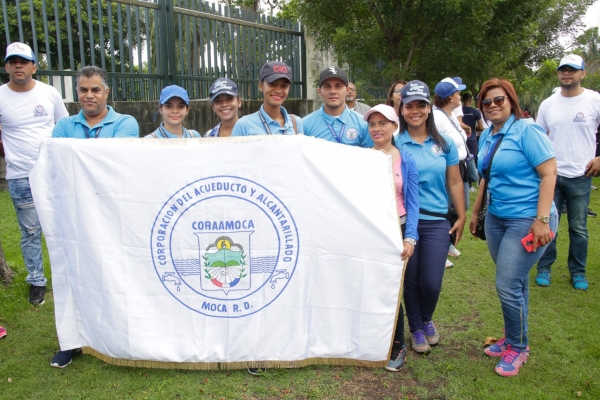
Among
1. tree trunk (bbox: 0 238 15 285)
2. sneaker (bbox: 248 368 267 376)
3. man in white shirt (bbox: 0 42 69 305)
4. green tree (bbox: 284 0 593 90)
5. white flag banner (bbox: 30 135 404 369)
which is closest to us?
white flag banner (bbox: 30 135 404 369)

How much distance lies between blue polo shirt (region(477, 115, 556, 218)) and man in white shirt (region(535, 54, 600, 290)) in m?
1.88

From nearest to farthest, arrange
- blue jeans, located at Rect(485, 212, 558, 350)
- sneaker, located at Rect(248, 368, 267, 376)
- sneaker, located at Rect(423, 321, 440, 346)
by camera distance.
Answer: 1. blue jeans, located at Rect(485, 212, 558, 350)
2. sneaker, located at Rect(248, 368, 267, 376)
3. sneaker, located at Rect(423, 321, 440, 346)

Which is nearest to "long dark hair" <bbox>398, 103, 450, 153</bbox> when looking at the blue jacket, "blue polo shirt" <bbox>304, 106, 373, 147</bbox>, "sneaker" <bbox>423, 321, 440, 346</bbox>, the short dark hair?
the blue jacket

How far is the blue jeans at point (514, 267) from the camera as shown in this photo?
128 inches

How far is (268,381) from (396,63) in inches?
283

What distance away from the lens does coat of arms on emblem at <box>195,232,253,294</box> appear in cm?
319

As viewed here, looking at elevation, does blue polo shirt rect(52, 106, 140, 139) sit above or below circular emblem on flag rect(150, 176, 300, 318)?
above

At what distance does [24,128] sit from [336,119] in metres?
2.60

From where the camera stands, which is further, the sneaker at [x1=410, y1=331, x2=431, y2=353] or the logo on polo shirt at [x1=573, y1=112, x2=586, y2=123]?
the logo on polo shirt at [x1=573, y1=112, x2=586, y2=123]

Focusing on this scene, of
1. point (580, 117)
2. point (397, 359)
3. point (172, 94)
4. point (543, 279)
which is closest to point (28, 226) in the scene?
point (172, 94)

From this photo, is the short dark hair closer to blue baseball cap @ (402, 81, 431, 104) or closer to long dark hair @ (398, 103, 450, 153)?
blue baseball cap @ (402, 81, 431, 104)

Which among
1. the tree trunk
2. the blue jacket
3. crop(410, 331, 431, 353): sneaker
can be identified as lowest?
crop(410, 331, 431, 353): sneaker

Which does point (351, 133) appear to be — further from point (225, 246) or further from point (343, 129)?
point (225, 246)

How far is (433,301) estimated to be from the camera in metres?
3.57
